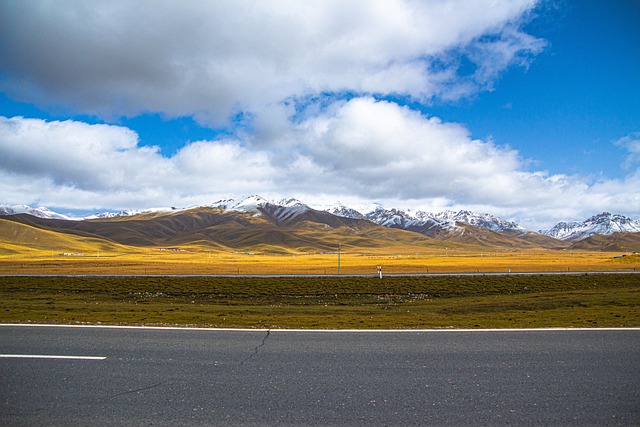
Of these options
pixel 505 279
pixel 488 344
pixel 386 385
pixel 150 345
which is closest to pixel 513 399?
pixel 386 385

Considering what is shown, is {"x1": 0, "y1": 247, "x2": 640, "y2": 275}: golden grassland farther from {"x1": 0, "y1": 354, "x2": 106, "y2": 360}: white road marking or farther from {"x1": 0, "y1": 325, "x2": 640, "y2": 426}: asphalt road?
{"x1": 0, "y1": 354, "x2": 106, "y2": 360}: white road marking

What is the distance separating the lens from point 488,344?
941cm

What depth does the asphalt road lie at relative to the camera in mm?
5879

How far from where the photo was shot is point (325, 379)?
7211mm

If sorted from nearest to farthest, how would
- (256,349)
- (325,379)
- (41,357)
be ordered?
(325,379)
(41,357)
(256,349)

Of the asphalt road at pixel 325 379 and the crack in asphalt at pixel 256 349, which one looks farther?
the crack in asphalt at pixel 256 349

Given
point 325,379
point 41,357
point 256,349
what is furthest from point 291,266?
point 325,379

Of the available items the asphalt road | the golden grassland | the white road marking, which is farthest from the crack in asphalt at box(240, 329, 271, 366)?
the golden grassland

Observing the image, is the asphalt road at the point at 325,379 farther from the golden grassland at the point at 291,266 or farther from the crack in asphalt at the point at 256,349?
the golden grassland at the point at 291,266

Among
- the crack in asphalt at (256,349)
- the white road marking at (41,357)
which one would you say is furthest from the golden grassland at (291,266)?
the white road marking at (41,357)

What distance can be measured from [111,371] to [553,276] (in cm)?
4438

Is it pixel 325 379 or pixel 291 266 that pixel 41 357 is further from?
pixel 291 266

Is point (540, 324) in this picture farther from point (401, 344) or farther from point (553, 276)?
point (553, 276)

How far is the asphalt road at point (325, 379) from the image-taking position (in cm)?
588
